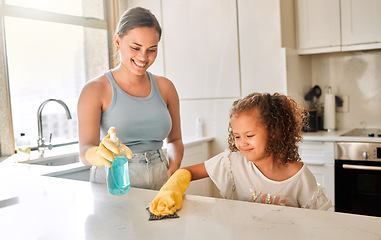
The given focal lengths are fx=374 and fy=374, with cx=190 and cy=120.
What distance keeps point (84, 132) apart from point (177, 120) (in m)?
0.47

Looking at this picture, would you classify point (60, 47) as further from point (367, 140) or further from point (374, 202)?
point (374, 202)

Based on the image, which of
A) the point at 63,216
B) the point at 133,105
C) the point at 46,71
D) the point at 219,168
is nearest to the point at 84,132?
A: the point at 133,105

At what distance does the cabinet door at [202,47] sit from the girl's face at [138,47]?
1666 mm

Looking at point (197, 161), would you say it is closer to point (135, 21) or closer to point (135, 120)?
point (135, 120)

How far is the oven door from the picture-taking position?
2510 mm

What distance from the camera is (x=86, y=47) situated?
3355 millimetres

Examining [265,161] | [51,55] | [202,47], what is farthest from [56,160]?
[265,161]

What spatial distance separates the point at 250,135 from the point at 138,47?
0.54 meters

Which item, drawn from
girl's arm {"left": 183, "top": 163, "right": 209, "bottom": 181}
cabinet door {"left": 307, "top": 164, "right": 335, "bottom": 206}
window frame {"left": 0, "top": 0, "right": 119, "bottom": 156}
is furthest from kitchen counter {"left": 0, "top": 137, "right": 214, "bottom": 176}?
cabinet door {"left": 307, "top": 164, "right": 335, "bottom": 206}

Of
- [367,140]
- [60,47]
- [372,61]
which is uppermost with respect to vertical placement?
[60,47]

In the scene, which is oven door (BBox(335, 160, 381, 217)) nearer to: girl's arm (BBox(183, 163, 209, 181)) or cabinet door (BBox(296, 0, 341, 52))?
cabinet door (BBox(296, 0, 341, 52))

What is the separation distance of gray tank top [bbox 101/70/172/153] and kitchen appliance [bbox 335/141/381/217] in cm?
161

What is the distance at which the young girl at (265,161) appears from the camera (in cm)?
133

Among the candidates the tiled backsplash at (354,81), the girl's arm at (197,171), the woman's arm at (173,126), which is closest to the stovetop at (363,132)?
the tiled backsplash at (354,81)
